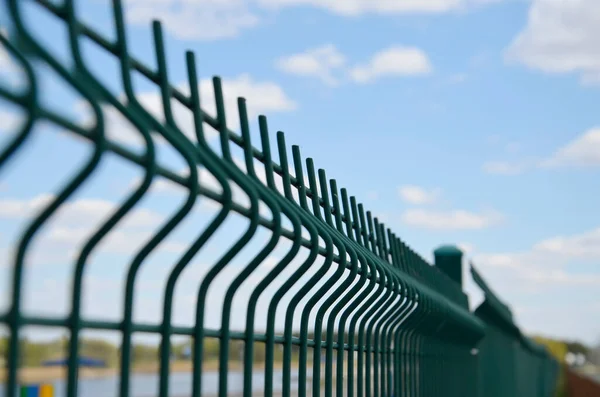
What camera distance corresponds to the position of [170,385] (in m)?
2.80

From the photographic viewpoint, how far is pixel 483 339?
11859 millimetres

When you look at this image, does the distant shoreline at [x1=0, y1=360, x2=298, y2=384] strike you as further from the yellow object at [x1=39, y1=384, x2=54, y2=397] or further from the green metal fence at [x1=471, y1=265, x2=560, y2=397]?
the green metal fence at [x1=471, y1=265, x2=560, y2=397]

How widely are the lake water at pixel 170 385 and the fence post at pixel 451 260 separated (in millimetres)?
8474

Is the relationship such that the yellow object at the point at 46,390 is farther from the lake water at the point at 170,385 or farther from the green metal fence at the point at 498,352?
the green metal fence at the point at 498,352

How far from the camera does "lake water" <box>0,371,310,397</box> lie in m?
2.35

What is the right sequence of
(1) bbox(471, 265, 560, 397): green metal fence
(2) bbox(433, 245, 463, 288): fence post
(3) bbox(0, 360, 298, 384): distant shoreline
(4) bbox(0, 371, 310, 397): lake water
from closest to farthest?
(3) bbox(0, 360, 298, 384): distant shoreline → (4) bbox(0, 371, 310, 397): lake water → (1) bbox(471, 265, 560, 397): green metal fence → (2) bbox(433, 245, 463, 288): fence post

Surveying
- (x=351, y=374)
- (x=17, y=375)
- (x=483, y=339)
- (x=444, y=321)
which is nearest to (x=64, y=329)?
(x=17, y=375)

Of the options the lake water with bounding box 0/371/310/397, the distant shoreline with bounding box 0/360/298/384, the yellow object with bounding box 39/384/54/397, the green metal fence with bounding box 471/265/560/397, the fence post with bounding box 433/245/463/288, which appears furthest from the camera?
the fence post with bounding box 433/245/463/288

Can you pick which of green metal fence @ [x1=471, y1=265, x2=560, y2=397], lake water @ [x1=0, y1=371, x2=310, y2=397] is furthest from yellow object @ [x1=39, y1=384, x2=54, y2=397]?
green metal fence @ [x1=471, y1=265, x2=560, y2=397]

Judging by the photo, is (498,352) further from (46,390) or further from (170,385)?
(46,390)

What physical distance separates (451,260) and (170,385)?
9.66 meters

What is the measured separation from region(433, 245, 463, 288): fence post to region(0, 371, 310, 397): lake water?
8474 millimetres

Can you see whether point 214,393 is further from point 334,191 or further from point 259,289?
point 334,191

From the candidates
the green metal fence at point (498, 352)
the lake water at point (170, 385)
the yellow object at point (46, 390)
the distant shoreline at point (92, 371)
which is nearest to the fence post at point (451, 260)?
the green metal fence at point (498, 352)
